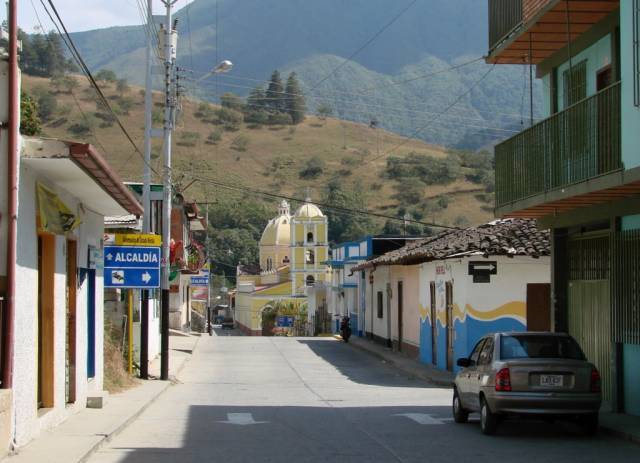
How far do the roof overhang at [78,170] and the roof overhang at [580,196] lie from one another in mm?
7125

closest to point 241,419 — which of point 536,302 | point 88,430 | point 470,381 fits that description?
point 88,430

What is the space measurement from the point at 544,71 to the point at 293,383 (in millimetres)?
10766

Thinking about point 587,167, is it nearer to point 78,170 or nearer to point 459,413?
point 459,413

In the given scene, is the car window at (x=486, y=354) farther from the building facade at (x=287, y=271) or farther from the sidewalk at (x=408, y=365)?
the building facade at (x=287, y=271)

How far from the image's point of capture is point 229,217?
140 meters

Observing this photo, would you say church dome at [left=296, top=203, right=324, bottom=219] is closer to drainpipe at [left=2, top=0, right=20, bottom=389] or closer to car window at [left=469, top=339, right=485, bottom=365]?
car window at [left=469, top=339, right=485, bottom=365]

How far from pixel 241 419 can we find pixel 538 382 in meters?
5.63

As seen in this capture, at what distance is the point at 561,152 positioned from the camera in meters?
17.6

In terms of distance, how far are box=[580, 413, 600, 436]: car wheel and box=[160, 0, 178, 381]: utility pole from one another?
13.4 m

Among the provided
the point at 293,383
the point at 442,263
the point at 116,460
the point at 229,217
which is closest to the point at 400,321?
the point at 442,263

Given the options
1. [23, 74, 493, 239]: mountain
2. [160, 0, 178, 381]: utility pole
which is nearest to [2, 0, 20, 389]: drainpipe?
[160, 0, 178, 381]: utility pole

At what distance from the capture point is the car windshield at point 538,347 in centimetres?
1514

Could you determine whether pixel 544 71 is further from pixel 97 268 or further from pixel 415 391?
pixel 97 268

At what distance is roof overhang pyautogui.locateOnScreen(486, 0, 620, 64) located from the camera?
56.1 feet
